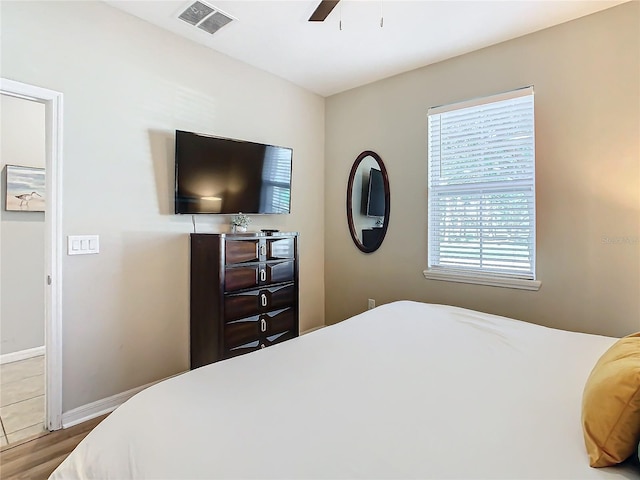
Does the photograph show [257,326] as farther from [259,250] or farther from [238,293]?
[259,250]

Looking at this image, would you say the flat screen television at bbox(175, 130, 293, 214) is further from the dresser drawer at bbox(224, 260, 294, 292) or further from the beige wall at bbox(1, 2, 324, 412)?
the dresser drawer at bbox(224, 260, 294, 292)

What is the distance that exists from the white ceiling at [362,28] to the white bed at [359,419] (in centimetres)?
216

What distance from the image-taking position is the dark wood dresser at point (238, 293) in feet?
8.34

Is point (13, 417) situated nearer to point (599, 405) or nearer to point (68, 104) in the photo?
point (68, 104)

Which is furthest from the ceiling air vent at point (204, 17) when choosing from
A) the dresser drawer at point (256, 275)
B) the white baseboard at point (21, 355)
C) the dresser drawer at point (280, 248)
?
the white baseboard at point (21, 355)

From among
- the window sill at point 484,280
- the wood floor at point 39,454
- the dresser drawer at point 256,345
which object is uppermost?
the window sill at point 484,280

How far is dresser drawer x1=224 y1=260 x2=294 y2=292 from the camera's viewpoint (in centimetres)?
258

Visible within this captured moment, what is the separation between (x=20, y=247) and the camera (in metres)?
3.52

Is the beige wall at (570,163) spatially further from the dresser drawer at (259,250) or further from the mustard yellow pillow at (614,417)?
the mustard yellow pillow at (614,417)

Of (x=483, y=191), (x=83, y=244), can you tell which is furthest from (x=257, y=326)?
(x=483, y=191)

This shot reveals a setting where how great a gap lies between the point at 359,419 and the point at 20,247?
13.3ft

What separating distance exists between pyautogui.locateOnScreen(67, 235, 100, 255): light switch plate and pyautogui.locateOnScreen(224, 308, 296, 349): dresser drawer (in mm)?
1011

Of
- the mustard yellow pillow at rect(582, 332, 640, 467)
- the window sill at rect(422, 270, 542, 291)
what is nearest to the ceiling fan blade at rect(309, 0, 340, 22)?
the mustard yellow pillow at rect(582, 332, 640, 467)

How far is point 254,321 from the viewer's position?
2738 millimetres
